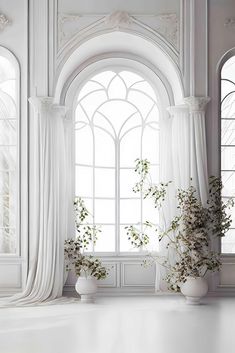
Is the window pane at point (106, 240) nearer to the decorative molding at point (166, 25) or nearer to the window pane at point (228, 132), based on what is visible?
the window pane at point (228, 132)

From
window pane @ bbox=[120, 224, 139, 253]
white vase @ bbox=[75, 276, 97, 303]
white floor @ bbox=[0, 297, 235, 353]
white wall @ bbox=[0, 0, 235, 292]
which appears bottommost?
white floor @ bbox=[0, 297, 235, 353]

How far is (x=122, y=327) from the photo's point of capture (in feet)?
19.4

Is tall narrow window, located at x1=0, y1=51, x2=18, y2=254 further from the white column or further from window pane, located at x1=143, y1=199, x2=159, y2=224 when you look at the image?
the white column

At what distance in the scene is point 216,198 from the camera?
7.64 meters

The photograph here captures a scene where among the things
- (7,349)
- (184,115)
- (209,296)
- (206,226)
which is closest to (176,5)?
(184,115)

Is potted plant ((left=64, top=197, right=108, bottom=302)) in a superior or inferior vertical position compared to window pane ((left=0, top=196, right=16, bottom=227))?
inferior

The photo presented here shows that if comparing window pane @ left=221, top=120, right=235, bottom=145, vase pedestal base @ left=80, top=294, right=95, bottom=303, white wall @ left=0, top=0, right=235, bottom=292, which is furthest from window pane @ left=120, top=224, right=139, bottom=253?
window pane @ left=221, top=120, right=235, bottom=145

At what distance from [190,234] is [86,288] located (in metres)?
1.39

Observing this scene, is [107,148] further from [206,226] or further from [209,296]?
[209,296]

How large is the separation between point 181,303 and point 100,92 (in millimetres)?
3054

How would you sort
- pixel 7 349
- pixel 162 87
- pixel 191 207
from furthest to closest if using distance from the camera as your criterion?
pixel 162 87
pixel 191 207
pixel 7 349

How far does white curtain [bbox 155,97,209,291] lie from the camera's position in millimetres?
7680

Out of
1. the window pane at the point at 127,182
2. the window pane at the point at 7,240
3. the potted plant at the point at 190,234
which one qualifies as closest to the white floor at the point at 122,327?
the potted plant at the point at 190,234

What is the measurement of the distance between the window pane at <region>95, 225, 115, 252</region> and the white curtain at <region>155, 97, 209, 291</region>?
779 millimetres
